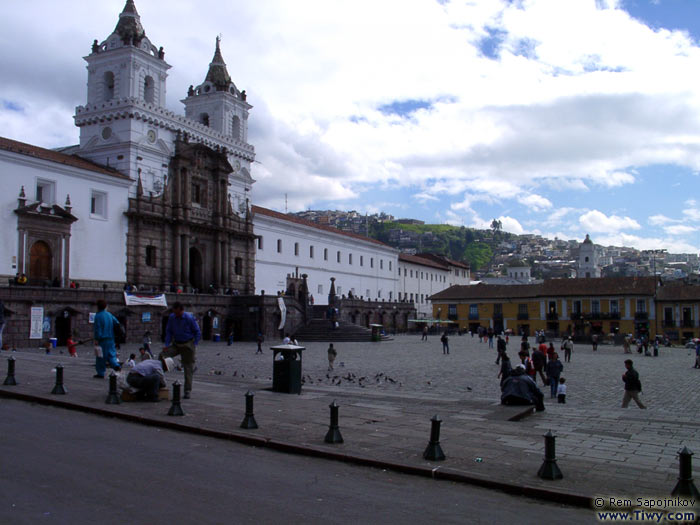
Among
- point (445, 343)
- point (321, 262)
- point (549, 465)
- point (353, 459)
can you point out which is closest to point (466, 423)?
point (353, 459)

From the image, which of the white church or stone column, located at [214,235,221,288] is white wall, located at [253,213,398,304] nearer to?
the white church

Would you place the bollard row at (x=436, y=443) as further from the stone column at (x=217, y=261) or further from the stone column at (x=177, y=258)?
the stone column at (x=217, y=261)

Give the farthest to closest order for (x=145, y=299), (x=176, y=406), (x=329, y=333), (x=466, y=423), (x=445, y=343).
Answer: (x=329, y=333)
(x=145, y=299)
(x=445, y=343)
(x=466, y=423)
(x=176, y=406)

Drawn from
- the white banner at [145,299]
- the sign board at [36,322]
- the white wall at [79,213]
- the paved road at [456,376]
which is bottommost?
the paved road at [456,376]

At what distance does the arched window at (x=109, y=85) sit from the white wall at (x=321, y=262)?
14.8 metres

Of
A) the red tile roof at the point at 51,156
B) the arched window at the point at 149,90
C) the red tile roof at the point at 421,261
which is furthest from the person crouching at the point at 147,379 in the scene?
the red tile roof at the point at 421,261

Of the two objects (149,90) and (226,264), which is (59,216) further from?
(226,264)

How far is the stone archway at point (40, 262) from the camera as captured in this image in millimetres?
31750

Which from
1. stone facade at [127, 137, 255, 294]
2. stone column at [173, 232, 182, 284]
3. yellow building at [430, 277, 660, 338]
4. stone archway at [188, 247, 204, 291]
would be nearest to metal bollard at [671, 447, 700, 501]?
Result: stone facade at [127, 137, 255, 294]

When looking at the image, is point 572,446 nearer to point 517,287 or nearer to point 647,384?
point 647,384

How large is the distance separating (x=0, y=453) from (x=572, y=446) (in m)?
7.02

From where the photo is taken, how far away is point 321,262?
6003 cm

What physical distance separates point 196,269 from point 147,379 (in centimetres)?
3507

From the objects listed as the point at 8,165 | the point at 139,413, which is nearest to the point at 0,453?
the point at 139,413
